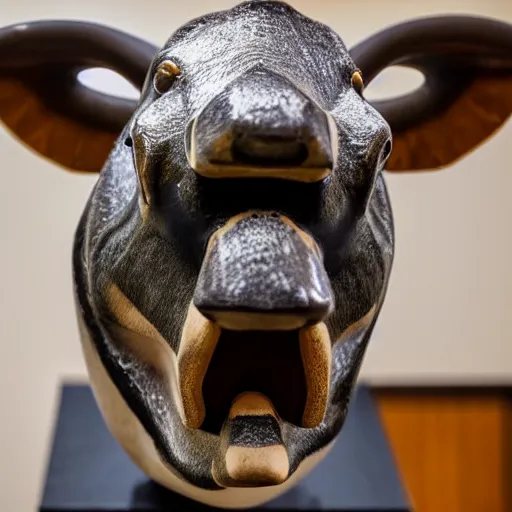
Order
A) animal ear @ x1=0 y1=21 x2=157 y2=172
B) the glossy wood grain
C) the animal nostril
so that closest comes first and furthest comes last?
the animal nostril < animal ear @ x1=0 y1=21 x2=157 y2=172 < the glossy wood grain

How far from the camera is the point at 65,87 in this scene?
524 mm

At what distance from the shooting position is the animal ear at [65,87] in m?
0.48

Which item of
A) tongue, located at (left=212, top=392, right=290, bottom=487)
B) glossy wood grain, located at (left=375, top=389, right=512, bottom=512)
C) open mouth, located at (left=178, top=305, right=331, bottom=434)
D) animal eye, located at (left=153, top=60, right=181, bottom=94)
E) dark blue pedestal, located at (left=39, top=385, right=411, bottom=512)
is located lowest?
glossy wood grain, located at (left=375, top=389, right=512, bottom=512)

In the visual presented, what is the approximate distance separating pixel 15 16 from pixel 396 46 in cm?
54

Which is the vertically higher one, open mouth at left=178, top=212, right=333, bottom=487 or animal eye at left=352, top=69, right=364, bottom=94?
animal eye at left=352, top=69, right=364, bottom=94

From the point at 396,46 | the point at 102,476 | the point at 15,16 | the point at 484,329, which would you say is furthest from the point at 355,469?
the point at 15,16

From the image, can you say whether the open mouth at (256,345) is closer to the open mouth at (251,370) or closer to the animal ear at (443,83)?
the open mouth at (251,370)

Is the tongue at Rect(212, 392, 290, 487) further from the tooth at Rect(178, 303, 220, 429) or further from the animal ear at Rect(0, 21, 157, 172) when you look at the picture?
the animal ear at Rect(0, 21, 157, 172)

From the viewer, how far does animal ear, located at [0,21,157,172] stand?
0.48m

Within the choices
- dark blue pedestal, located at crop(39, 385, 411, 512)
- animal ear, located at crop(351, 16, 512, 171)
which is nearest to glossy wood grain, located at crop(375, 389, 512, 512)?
dark blue pedestal, located at crop(39, 385, 411, 512)

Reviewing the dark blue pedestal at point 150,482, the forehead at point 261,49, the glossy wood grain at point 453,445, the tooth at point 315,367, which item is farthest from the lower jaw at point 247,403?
the glossy wood grain at point 453,445

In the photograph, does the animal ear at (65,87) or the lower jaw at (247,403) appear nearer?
the lower jaw at (247,403)

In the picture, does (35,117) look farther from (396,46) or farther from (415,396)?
(415,396)

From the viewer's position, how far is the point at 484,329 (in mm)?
999
